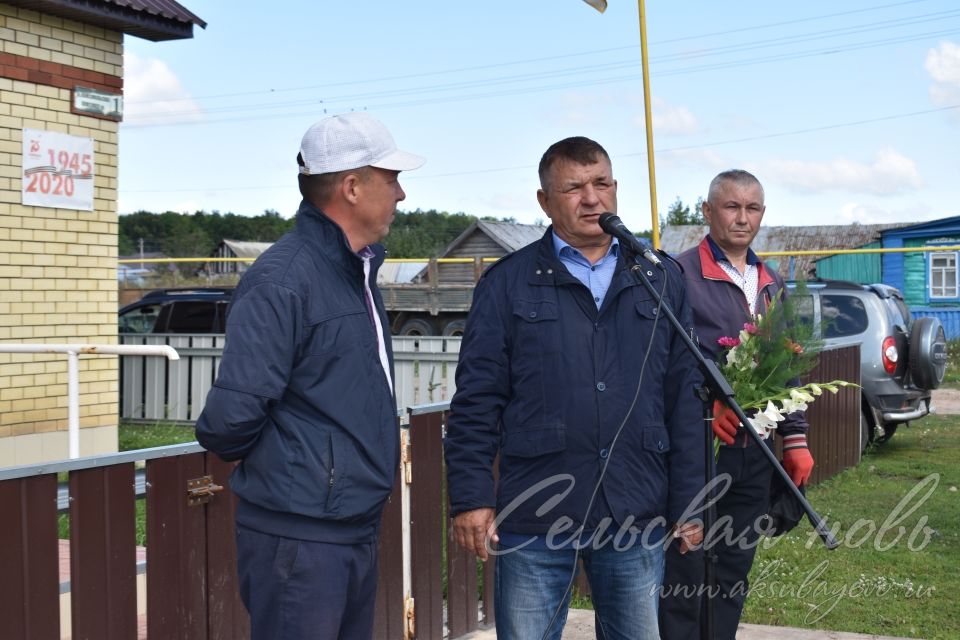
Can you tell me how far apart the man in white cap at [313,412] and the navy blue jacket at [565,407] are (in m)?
0.53

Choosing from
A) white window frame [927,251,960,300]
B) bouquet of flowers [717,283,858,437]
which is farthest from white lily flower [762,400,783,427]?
white window frame [927,251,960,300]

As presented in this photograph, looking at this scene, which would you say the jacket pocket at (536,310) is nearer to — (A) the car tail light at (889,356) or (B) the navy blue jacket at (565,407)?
(B) the navy blue jacket at (565,407)

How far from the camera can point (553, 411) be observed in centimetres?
330

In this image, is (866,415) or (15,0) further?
(866,415)

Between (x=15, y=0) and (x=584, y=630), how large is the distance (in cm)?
745

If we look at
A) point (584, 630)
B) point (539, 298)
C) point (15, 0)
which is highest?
point (15, 0)

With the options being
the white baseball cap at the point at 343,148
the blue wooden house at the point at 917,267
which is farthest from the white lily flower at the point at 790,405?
the blue wooden house at the point at 917,267

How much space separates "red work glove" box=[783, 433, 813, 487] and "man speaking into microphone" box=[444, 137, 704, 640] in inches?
43.0

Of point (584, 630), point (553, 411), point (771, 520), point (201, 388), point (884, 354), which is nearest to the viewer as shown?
point (553, 411)

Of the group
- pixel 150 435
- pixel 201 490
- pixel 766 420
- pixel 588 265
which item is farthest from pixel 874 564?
pixel 150 435

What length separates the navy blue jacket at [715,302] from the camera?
4469mm

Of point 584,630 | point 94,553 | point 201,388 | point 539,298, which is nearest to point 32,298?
point 201,388

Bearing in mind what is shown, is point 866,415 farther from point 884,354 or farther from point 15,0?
point 15,0

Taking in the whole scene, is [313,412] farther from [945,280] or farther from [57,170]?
[945,280]
